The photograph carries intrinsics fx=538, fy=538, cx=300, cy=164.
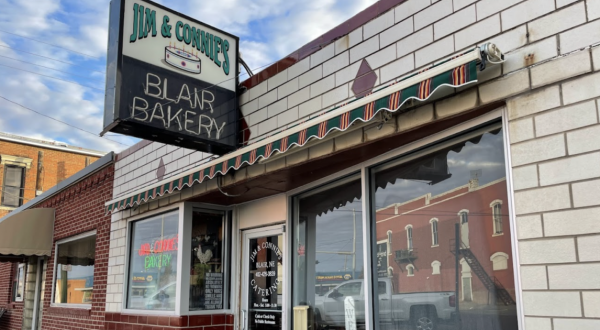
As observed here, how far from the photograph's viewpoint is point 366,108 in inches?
158

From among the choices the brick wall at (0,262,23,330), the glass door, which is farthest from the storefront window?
the brick wall at (0,262,23,330)

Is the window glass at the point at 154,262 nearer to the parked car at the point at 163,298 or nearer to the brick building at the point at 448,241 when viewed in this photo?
the parked car at the point at 163,298

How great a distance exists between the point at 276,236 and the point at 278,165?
1370 millimetres

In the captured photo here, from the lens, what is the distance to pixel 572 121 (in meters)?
3.30

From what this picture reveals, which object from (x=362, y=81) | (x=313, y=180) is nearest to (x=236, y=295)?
(x=313, y=180)

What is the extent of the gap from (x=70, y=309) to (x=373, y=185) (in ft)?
26.2

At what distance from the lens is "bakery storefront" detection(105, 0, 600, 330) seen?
11.2ft

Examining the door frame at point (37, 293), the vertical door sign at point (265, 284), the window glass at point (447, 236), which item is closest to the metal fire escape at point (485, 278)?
the window glass at point (447, 236)

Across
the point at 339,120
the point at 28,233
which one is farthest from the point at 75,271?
the point at 339,120

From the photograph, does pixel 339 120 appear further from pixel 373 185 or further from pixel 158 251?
pixel 158 251

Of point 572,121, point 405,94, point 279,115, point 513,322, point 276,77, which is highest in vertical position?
point 276,77

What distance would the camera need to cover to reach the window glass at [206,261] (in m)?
7.14

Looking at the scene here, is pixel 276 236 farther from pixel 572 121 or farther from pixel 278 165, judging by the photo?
pixel 572 121

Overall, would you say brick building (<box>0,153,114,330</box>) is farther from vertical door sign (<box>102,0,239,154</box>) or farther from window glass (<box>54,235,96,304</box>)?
vertical door sign (<box>102,0,239,154</box>)
